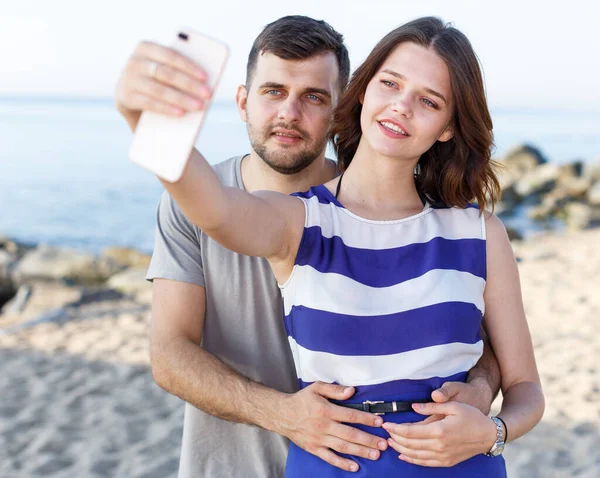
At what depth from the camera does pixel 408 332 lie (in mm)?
1871

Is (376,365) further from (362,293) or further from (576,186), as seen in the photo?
(576,186)

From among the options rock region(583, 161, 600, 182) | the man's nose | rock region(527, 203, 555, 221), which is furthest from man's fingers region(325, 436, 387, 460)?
rock region(583, 161, 600, 182)

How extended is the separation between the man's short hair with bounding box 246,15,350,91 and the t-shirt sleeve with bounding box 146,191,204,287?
0.57 meters

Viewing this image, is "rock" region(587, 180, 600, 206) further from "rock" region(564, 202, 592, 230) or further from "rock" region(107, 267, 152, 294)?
"rock" region(107, 267, 152, 294)

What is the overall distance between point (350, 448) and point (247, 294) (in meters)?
0.65

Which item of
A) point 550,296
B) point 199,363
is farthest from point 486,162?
point 550,296

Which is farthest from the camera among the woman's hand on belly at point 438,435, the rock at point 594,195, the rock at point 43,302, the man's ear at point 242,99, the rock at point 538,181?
the rock at point 538,181

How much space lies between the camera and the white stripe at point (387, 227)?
1952 millimetres

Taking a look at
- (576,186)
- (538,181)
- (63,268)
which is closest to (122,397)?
(63,268)

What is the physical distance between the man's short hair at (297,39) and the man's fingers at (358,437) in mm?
1220

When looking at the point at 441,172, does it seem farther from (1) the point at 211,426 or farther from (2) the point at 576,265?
(2) the point at 576,265

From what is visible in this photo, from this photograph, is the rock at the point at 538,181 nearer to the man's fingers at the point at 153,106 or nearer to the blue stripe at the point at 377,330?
the blue stripe at the point at 377,330

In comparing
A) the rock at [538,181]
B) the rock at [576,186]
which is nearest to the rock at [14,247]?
the rock at [538,181]

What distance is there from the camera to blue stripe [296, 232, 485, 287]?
1889 millimetres
